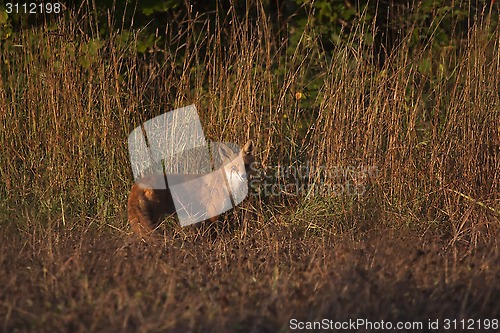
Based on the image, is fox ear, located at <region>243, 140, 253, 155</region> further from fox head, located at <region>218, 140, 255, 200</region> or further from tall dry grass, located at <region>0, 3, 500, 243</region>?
tall dry grass, located at <region>0, 3, 500, 243</region>

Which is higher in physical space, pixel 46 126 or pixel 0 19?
pixel 0 19

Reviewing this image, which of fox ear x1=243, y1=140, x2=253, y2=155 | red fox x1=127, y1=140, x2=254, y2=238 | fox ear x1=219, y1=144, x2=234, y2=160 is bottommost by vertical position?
red fox x1=127, y1=140, x2=254, y2=238

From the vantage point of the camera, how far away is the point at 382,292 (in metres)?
3.23

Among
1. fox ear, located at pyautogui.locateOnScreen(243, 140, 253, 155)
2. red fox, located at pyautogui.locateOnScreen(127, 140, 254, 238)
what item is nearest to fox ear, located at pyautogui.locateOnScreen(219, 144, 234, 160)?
red fox, located at pyautogui.locateOnScreen(127, 140, 254, 238)

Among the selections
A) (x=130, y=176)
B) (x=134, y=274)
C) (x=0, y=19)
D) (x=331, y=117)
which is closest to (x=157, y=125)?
(x=130, y=176)

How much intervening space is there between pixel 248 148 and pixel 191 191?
1.38 ft

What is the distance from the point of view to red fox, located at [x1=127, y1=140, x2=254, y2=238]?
4.73 meters

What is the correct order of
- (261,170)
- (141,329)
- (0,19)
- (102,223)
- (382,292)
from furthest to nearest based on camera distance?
1. (0,19)
2. (261,170)
3. (102,223)
4. (382,292)
5. (141,329)

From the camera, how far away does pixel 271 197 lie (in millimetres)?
4984

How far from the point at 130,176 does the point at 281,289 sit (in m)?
2.16

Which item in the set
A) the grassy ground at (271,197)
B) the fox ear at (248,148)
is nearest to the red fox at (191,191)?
the fox ear at (248,148)

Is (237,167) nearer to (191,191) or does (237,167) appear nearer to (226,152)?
(226,152)

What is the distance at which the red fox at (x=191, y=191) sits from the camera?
4727 mm

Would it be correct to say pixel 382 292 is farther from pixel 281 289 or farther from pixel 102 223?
pixel 102 223
